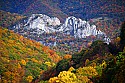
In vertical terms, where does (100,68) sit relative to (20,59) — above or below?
above

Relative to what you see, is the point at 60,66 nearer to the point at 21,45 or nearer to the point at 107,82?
the point at 107,82

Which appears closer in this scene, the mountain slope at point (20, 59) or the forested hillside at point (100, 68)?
the forested hillside at point (100, 68)

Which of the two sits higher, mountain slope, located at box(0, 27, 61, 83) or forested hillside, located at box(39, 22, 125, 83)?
forested hillside, located at box(39, 22, 125, 83)

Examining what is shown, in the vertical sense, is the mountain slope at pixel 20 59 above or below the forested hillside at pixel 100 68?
below

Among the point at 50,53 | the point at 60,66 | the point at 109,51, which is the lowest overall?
the point at 50,53

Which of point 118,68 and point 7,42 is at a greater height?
point 118,68

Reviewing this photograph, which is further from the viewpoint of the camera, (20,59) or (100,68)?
(20,59)

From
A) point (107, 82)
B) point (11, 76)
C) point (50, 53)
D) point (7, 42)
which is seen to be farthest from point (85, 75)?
point (50, 53)

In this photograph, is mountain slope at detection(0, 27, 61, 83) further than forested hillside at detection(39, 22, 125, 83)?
Yes
